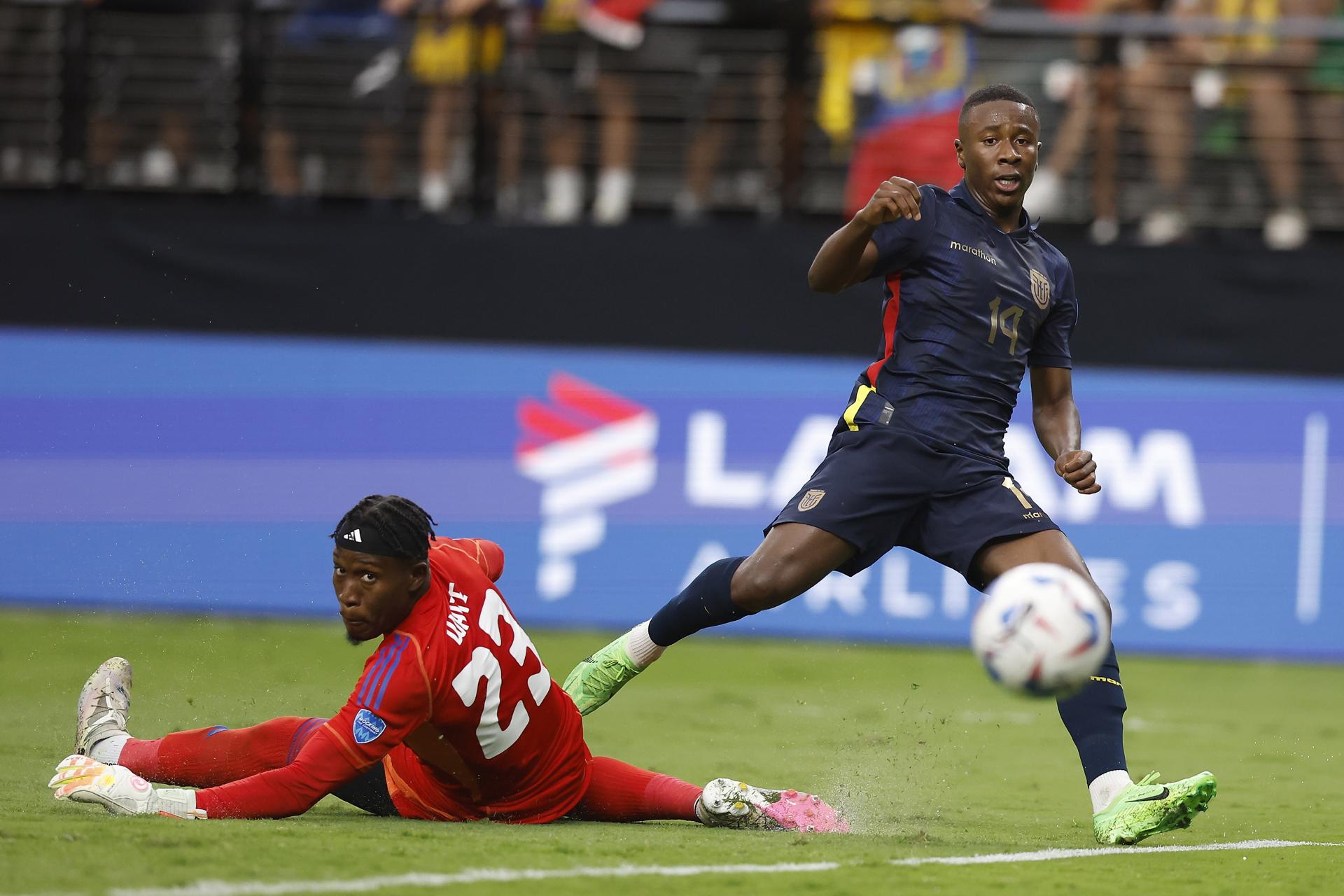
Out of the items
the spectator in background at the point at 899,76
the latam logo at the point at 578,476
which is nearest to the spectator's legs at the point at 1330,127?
the spectator in background at the point at 899,76

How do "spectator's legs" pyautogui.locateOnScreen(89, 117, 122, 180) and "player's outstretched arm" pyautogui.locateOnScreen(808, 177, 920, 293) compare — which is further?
"spectator's legs" pyautogui.locateOnScreen(89, 117, 122, 180)

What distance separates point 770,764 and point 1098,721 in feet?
6.22

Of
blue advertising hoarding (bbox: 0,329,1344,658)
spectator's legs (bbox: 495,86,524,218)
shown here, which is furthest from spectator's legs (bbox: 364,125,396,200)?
blue advertising hoarding (bbox: 0,329,1344,658)

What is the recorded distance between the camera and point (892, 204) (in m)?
5.23

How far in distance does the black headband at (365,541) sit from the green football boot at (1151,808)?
2.31 meters

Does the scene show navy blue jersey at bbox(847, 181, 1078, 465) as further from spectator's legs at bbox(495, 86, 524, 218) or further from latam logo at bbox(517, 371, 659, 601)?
spectator's legs at bbox(495, 86, 524, 218)

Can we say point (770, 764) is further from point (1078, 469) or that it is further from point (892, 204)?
point (892, 204)

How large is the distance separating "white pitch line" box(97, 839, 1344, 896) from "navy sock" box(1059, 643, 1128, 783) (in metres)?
0.27

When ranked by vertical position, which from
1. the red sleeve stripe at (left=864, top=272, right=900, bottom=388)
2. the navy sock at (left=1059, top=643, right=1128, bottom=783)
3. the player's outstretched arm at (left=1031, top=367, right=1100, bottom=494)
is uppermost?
the red sleeve stripe at (left=864, top=272, right=900, bottom=388)

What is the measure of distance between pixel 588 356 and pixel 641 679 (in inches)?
93.7

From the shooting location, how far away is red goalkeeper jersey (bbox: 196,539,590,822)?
4.54m

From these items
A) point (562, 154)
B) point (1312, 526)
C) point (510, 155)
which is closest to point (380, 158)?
point (510, 155)

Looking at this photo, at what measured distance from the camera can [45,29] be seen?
11.6 m

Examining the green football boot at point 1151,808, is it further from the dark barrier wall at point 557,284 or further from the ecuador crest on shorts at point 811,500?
the dark barrier wall at point 557,284
